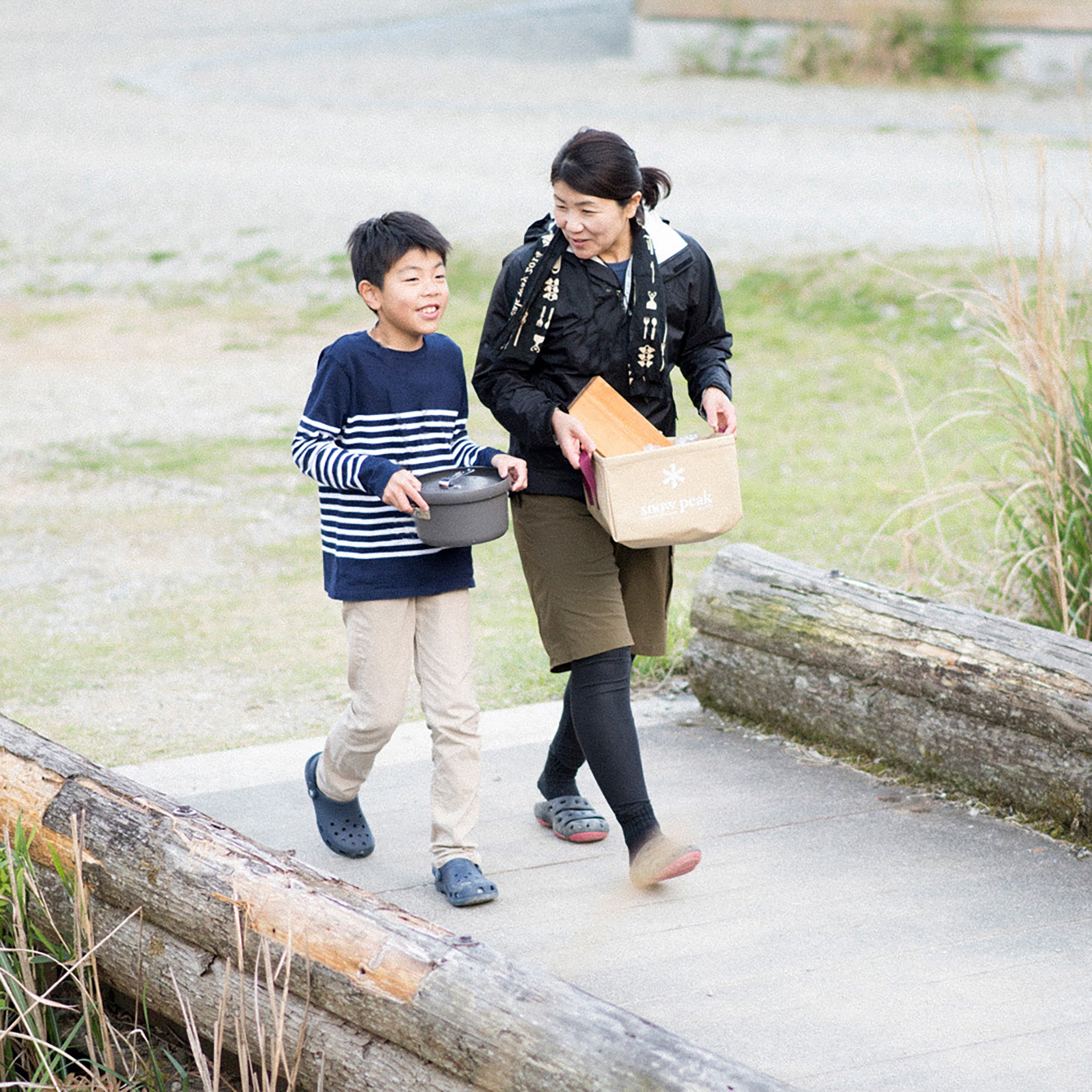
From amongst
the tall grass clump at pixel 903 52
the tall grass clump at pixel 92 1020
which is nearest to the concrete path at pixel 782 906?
the tall grass clump at pixel 92 1020

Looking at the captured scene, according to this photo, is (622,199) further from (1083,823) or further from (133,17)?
(133,17)

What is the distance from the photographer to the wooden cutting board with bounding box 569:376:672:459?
3.47m

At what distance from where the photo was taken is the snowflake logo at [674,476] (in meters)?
3.40

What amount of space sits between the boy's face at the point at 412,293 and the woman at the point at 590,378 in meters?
0.15

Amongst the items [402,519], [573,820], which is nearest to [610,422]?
[402,519]

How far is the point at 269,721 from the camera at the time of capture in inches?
199

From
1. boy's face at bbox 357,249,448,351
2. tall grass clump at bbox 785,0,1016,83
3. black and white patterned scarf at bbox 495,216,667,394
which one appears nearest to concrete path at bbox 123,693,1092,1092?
black and white patterned scarf at bbox 495,216,667,394

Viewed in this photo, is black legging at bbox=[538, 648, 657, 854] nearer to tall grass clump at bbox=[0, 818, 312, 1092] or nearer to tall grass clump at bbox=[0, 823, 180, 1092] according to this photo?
tall grass clump at bbox=[0, 818, 312, 1092]

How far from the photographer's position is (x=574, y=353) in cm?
355

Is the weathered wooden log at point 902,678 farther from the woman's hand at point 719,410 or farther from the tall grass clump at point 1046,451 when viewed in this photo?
the woman's hand at point 719,410

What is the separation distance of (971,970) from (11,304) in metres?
10.5

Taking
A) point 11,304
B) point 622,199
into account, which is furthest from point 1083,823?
point 11,304

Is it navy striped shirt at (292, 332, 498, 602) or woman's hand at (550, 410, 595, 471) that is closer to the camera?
woman's hand at (550, 410, 595, 471)

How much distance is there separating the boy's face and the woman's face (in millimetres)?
300
